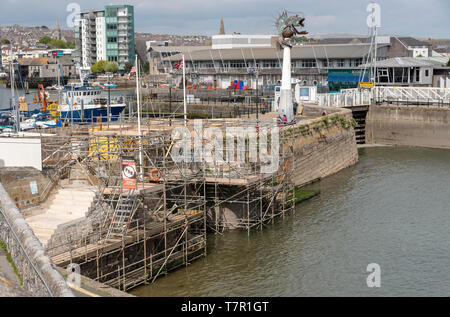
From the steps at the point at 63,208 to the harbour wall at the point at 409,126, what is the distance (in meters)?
36.0

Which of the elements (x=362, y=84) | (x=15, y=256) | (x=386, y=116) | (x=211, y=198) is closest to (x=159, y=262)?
(x=211, y=198)

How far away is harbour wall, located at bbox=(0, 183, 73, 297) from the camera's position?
12.2 m

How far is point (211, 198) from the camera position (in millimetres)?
26953

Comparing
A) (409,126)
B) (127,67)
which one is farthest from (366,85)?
(127,67)

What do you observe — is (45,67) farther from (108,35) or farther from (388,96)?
(388,96)

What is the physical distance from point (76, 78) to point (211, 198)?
12318cm

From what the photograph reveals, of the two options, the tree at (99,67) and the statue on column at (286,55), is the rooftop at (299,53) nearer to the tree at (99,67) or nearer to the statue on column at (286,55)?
the statue on column at (286,55)

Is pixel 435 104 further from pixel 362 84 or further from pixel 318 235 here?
pixel 318 235

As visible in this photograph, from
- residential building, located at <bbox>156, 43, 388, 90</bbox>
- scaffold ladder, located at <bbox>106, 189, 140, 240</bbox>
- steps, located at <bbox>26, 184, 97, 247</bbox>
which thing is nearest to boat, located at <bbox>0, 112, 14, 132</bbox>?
steps, located at <bbox>26, 184, 97, 247</bbox>

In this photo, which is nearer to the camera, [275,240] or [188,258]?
[188,258]

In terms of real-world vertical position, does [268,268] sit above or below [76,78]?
below
